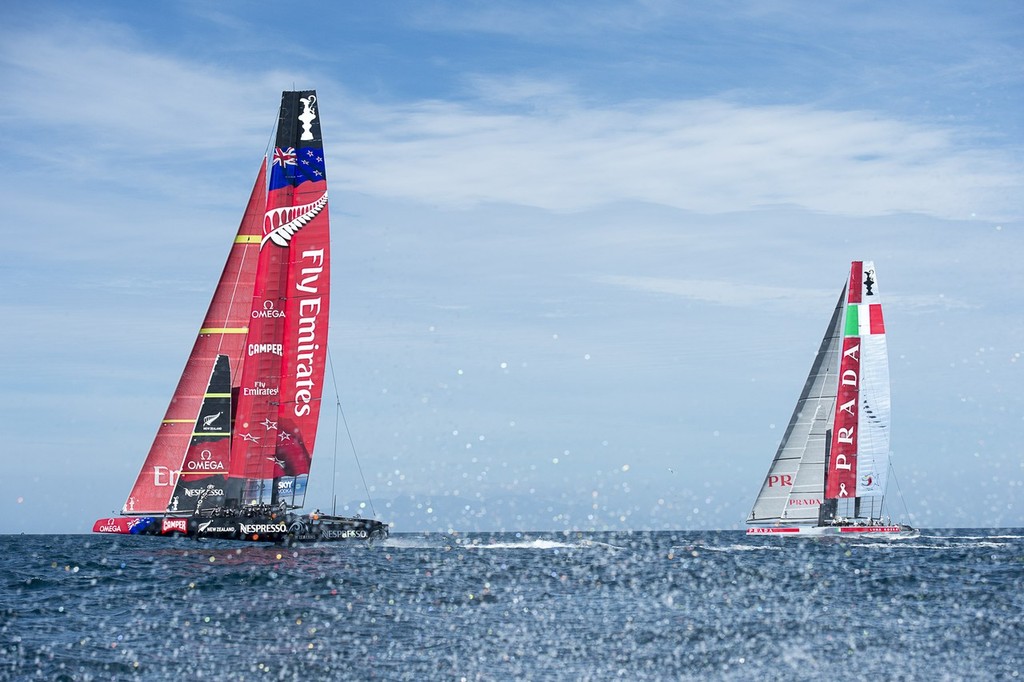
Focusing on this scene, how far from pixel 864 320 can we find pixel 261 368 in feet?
109

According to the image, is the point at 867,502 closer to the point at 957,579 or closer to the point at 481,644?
the point at 957,579

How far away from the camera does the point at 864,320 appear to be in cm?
6469

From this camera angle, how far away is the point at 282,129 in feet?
169

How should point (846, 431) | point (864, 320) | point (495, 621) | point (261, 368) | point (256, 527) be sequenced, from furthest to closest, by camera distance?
point (846, 431) < point (864, 320) < point (261, 368) < point (256, 527) < point (495, 621)

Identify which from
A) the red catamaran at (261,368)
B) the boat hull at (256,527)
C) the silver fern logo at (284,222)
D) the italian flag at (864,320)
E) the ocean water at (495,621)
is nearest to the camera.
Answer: the ocean water at (495,621)

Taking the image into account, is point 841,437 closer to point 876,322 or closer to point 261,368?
point 876,322

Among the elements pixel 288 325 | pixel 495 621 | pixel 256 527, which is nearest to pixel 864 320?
pixel 288 325

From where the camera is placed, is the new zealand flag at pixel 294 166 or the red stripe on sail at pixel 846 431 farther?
the red stripe on sail at pixel 846 431

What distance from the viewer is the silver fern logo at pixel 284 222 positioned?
166 ft

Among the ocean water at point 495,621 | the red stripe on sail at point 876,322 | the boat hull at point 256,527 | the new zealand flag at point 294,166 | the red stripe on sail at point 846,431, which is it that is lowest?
the ocean water at point 495,621

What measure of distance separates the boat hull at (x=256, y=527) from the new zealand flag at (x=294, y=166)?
1431 centimetres

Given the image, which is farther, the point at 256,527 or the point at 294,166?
the point at 294,166

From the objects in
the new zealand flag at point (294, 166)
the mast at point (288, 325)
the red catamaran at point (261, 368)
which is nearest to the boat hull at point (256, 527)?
the red catamaran at point (261, 368)

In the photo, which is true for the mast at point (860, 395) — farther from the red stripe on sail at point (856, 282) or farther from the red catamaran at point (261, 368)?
the red catamaran at point (261, 368)
